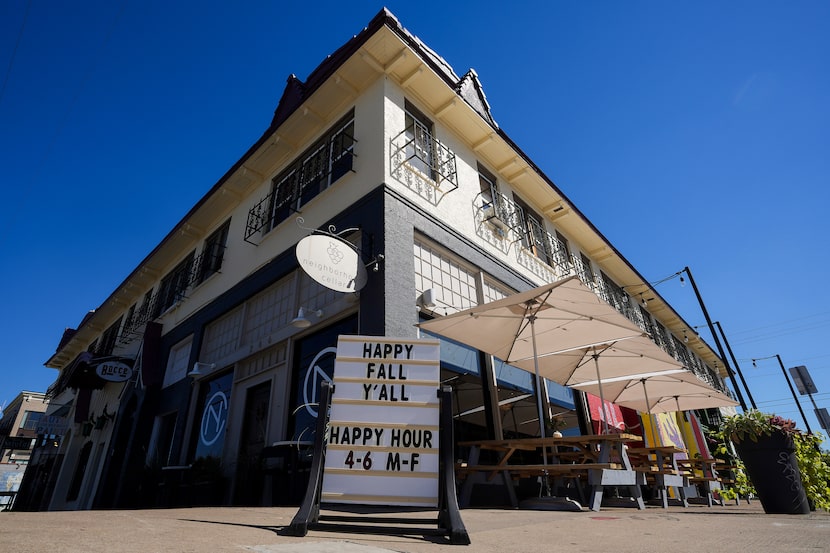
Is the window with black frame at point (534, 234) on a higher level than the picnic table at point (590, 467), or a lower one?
higher

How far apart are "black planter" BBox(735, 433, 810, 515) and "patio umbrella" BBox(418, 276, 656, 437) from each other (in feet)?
5.68

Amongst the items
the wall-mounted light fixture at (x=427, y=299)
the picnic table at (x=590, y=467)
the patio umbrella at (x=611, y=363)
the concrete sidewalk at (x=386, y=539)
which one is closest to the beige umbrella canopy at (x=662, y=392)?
the patio umbrella at (x=611, y=363)

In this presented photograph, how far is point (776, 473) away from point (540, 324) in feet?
9.80

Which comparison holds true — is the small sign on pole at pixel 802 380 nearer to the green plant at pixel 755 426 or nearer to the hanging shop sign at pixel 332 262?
the green plant at pixel 755 426

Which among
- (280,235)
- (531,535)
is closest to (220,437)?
(280,235)

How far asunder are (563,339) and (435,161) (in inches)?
181

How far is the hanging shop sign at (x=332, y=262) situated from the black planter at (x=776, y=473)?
526cm

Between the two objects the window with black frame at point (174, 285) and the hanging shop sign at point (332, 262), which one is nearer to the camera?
the hanging shop sign at point (332, 262)

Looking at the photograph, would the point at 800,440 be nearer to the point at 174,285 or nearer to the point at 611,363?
the point at 611,363

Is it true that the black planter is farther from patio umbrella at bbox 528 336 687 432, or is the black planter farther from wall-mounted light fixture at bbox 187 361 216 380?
wall-mounted light fixture at bbox 187 361 216 380

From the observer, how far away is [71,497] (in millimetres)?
13977

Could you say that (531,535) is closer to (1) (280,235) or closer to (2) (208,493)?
(2) (208,493)

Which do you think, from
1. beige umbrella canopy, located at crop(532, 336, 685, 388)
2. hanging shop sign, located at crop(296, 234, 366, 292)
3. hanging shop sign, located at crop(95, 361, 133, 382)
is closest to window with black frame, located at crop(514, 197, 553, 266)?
beige umbrella canopy, located at crop(532, 336, 685, 388)

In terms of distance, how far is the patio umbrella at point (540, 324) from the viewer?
5.32m
